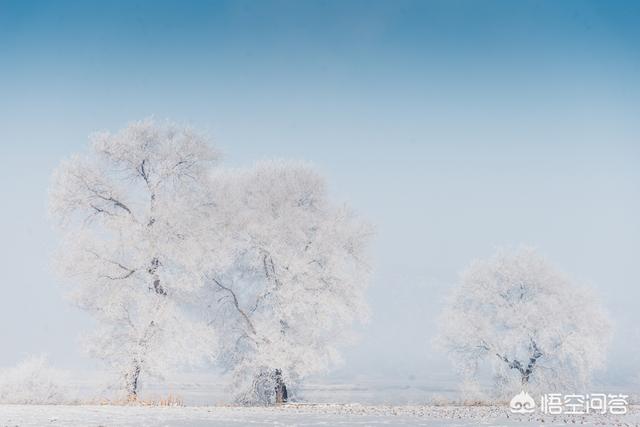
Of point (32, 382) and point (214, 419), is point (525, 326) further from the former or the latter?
point (32, 382)

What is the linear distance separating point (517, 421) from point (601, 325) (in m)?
28.0

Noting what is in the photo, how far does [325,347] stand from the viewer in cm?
4181

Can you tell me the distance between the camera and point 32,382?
1594 inches

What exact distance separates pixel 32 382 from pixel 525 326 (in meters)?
32.7

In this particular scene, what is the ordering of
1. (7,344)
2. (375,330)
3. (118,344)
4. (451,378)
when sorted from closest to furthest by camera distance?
(118,344) < (451,378) < (7,344) < (375,330)

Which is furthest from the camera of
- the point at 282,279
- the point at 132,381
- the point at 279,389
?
the point at 279,389

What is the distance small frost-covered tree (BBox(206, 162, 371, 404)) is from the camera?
40938 mm

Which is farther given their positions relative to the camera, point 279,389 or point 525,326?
point 525,326

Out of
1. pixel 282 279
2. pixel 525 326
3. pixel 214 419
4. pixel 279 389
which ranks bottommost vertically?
pixel 214 419

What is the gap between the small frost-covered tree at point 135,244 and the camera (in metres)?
37.9

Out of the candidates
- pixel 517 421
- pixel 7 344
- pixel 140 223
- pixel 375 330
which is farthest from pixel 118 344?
pixel 375 330

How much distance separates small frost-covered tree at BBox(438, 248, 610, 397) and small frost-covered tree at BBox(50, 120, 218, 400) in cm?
2218

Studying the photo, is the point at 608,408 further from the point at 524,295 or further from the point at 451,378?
the point at 451,378

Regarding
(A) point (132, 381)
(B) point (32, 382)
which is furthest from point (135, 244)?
(B) point (32, 382)
